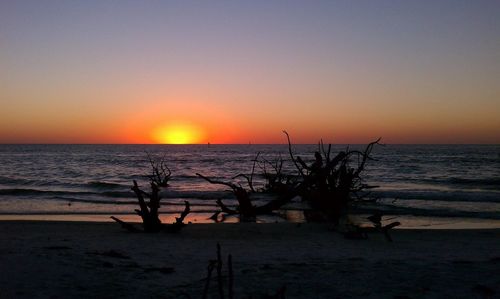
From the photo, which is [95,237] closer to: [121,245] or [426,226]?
[121,245]

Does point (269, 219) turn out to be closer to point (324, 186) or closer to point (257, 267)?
point (324, 186)

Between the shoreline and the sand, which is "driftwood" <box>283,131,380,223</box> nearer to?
the shoreline

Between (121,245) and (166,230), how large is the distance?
2209 mm

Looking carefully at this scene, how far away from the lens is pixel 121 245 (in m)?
7.67

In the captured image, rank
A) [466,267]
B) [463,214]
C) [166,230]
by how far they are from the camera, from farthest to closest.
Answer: [463,214], [166,230], [466,267]

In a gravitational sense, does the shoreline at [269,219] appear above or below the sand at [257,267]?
below

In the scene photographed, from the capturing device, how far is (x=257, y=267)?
19.4ft

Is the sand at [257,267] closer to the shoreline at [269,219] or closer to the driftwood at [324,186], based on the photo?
the driftwood at [324,186]

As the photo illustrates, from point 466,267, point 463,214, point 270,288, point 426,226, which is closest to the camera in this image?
point 270,288

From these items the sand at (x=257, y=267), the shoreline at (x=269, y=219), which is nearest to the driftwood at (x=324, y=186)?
the shoreline at (x=269, y=219)

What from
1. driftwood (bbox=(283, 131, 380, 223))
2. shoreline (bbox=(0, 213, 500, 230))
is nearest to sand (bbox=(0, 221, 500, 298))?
driftwood (bbox=(283, 131, 380, 223))

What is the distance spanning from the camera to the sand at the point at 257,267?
471 centimetres

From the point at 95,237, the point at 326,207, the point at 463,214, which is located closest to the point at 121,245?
the point at 95,237

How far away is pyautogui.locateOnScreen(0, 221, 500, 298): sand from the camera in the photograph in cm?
471
